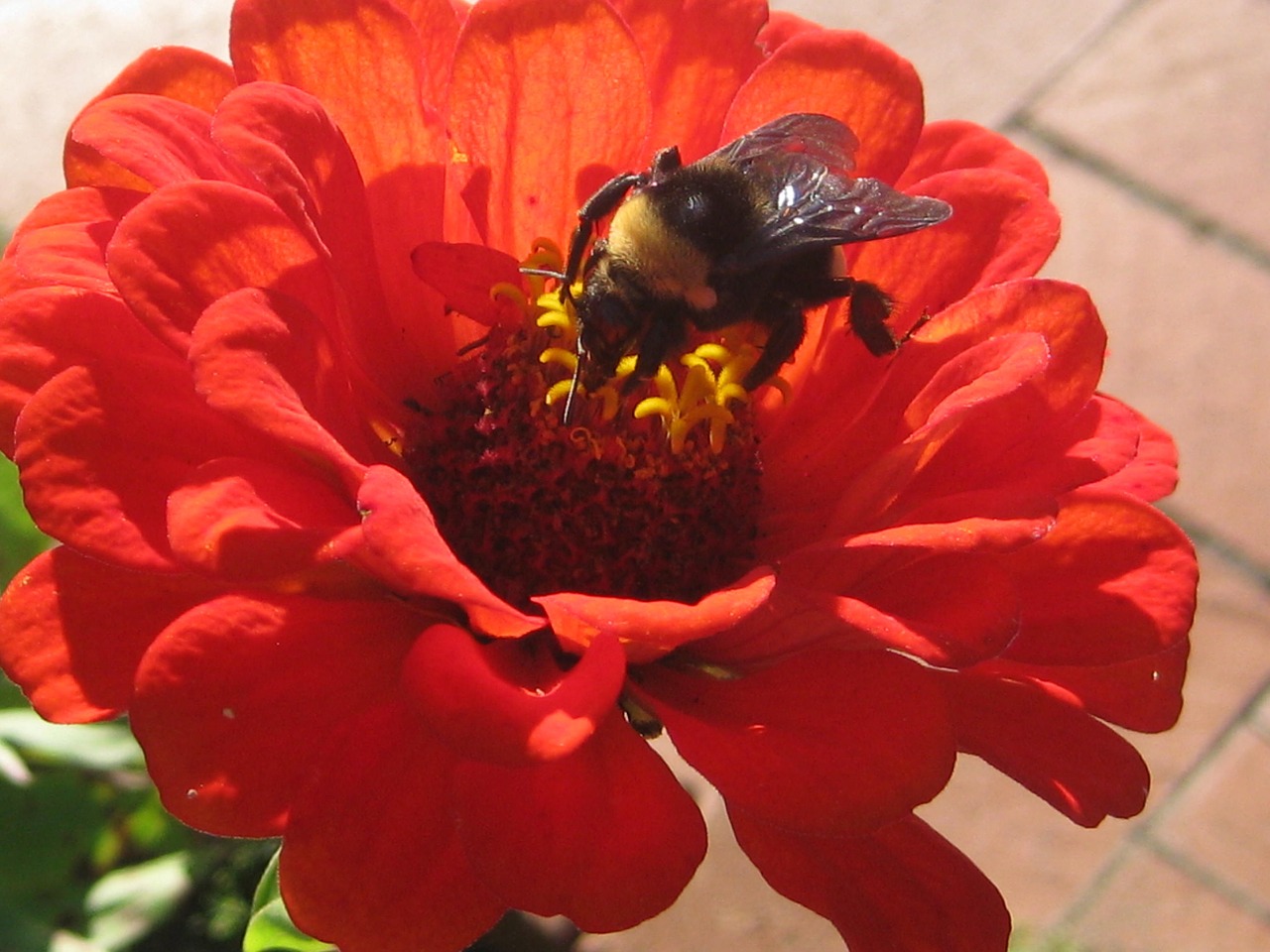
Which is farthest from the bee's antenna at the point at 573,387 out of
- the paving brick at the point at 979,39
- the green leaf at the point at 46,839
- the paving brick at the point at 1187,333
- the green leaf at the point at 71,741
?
the paving brick at the point at 979,39

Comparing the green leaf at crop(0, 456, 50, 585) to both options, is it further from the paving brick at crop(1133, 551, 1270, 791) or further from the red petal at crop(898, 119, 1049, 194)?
the paving brick at crop(1133, 551, 1270, 791)

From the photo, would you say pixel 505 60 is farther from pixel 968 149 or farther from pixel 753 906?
pixel 753 906

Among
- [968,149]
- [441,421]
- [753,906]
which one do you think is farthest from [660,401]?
[753,906]

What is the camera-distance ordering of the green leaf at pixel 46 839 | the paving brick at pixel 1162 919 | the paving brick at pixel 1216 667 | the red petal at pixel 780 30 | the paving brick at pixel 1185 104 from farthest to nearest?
1. the paving brick at pixel 1185 104
2. the paving brick at pixel 1216 667
3. the paving brick at pixel 1162 919
4. the green leaf at pixel 46 839
5. the red petal at pixel 780 30

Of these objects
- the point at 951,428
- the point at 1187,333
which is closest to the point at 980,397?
the point at 951,428

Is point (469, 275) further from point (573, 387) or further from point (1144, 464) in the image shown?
point (1144, 464)

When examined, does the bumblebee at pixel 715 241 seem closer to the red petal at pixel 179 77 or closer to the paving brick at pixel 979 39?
the red petal at pixel 179 77
